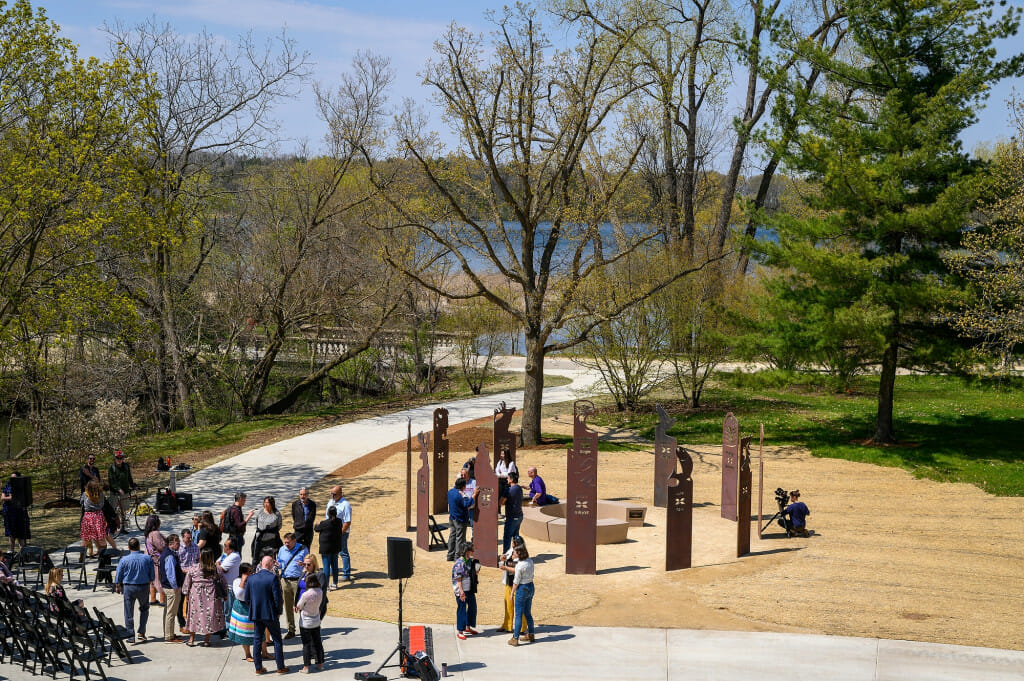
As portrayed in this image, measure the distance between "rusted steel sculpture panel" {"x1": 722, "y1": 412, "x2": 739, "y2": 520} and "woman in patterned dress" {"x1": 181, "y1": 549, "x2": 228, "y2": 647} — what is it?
1102 centimetres

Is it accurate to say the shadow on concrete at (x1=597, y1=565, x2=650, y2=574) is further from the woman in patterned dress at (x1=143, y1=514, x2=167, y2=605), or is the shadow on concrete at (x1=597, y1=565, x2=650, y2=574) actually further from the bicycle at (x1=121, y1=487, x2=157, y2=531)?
the bicycle at (x1=121, y1=487, x2=157, y2=531)

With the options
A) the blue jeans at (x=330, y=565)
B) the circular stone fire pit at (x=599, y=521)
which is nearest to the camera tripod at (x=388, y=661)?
the blue jeans at (x=330, y=565)

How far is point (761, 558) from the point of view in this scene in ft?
55.7

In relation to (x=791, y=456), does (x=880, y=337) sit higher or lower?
higher

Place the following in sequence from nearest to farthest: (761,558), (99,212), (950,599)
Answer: (950,599) → (761,558) → (99,212)

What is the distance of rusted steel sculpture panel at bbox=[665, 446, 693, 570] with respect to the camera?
1623 centimetres

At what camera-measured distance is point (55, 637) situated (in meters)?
12.2

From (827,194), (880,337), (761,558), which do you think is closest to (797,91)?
(827,194)

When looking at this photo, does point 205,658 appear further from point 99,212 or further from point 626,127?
point 626,127

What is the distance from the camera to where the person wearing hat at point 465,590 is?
42.3 feet

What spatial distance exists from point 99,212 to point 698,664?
15.7 m

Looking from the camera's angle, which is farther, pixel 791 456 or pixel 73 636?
pixel 791 456

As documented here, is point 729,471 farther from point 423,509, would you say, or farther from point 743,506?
point 423,509

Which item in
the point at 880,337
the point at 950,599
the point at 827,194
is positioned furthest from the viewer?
the point at 827,194
